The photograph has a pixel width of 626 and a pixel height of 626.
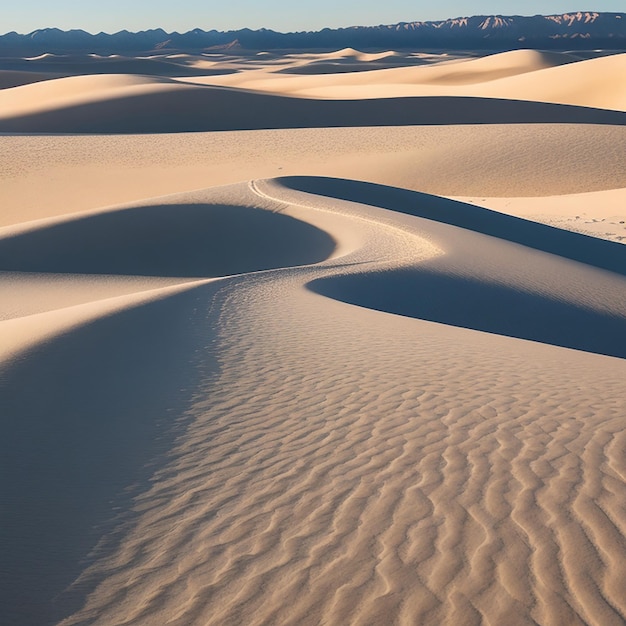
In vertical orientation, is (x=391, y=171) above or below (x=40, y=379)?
below

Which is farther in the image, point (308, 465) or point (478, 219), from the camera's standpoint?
point (478, 219)

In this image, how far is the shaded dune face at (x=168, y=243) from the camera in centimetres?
1656

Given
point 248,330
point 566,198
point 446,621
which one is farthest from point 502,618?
point 566,198

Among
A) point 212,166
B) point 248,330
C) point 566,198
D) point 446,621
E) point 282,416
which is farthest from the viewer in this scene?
point 212,166

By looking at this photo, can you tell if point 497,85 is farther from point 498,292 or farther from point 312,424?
point 312,424

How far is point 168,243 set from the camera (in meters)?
17.6

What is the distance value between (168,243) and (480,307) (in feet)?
27.1

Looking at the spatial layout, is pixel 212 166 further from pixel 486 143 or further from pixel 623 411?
pixel 623 411

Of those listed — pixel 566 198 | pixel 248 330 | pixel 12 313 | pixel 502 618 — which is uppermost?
pixel 502 618

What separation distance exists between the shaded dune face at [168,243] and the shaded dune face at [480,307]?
4.38 meters

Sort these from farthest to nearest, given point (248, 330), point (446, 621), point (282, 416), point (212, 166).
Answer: point (212, 166) < point (248, 330) < point (282, 416) < point (446, 621)

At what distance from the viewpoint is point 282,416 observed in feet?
18.2

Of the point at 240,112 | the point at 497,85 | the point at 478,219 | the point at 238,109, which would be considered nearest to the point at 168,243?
the point at 478,219

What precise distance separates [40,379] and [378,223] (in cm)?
1058
